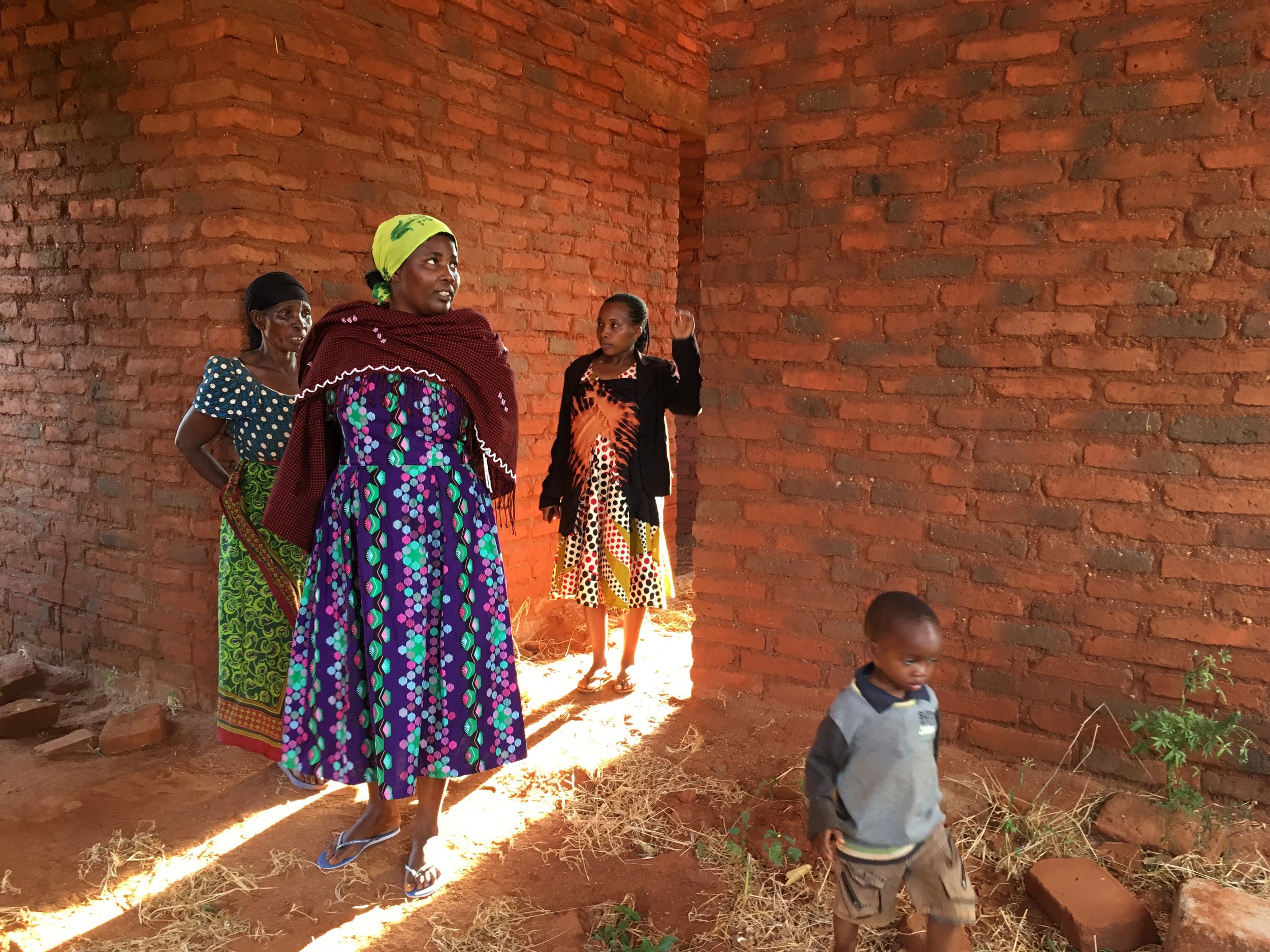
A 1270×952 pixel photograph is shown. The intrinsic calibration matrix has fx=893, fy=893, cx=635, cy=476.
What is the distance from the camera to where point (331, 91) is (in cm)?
403

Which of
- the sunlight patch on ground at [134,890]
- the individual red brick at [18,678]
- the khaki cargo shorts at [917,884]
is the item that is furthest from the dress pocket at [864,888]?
the individual red brick at [18,678]

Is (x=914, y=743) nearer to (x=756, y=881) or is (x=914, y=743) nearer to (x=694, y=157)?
(x=756, y=881)

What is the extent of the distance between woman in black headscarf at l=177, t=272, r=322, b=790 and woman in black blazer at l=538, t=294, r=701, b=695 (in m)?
1.39

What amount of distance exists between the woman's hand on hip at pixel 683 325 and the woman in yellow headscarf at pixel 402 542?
1.11 meters

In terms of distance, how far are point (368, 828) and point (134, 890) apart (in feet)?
2.40

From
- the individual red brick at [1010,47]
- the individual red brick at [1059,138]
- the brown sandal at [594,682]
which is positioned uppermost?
the individual red brick at [1010,47]

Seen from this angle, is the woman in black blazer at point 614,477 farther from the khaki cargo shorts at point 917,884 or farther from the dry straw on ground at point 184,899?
the khaki cargo shorts at point 917,884

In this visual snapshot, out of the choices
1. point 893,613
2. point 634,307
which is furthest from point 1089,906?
point 634,307

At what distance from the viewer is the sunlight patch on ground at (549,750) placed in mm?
2781

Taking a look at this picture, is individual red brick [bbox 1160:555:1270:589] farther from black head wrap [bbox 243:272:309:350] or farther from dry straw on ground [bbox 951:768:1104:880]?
black head wrap [bbox 243:272:309:350]

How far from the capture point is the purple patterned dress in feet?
8.98

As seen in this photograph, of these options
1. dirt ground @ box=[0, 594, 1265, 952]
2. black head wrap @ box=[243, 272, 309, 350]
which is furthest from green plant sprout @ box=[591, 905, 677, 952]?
black head wrap @ box=[243, 272, 309, 350]

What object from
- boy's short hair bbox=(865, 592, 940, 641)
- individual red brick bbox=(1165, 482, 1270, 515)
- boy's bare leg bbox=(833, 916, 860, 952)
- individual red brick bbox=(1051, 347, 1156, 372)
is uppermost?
individual red brick bbox=(1051, 347, 1156, 372)

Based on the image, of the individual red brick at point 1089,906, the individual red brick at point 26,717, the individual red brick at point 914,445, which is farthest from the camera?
the individual red brick at point 26,717
